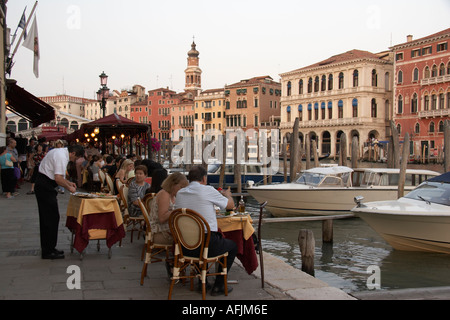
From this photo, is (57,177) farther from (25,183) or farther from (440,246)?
(25,183)

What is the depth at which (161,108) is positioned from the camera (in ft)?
301

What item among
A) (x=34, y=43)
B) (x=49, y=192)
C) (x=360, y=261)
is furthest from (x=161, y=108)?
(x=49, y=192)

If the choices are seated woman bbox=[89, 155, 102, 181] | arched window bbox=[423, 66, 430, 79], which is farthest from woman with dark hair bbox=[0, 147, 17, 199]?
arched window bbox=[423, 66, 430, 79]

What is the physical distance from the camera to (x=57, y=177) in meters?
5.89

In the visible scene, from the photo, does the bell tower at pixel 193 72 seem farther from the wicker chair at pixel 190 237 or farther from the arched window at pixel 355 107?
the wicker chair at pixel 190 237

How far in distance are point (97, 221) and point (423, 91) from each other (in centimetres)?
4631

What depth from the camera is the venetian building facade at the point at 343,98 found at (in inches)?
2106

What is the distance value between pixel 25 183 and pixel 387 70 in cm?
4570

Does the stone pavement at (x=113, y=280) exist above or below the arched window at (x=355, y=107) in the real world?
→ below

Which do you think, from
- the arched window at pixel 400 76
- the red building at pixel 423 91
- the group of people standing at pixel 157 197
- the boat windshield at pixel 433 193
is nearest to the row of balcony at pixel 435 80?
the red building at pixel 423 91

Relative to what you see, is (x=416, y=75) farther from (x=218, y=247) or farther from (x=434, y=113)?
(x=218, y=247)

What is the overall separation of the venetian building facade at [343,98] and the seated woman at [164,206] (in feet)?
155
